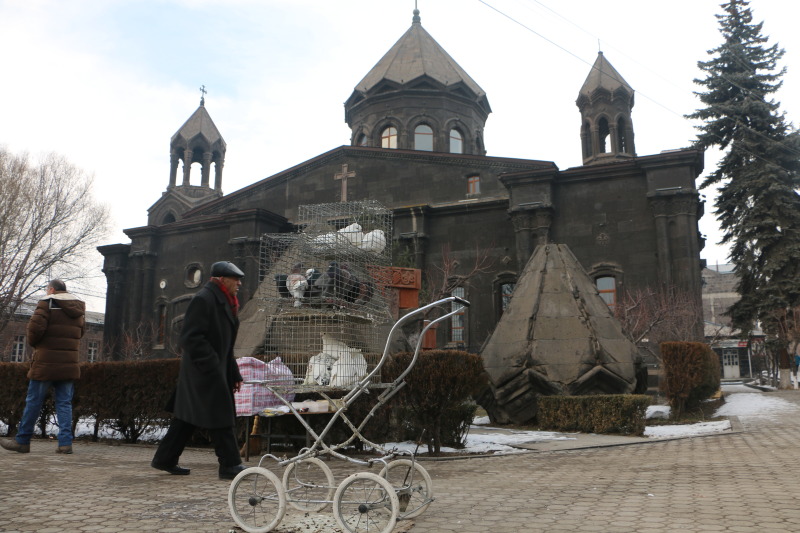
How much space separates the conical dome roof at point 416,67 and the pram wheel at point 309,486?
30.1 meters

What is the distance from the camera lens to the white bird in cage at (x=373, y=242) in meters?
6.23

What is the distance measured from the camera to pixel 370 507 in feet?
12.0

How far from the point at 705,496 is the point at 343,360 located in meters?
2.97

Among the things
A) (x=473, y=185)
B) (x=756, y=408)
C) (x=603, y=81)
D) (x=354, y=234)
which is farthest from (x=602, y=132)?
(x=354, y=234)

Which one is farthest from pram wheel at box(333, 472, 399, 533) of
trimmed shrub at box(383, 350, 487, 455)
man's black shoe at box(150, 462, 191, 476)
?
trimmed shrub at box(383, 350, 487, 455)

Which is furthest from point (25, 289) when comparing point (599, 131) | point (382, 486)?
point (382, 486)

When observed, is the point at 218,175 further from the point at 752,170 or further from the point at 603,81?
the point at 752,170

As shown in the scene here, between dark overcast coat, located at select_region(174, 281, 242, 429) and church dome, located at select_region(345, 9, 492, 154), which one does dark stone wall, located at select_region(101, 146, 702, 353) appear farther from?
dark overcast coat, located at select_region(174, 281, 242, 429)

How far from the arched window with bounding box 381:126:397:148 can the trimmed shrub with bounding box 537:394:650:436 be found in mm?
24491

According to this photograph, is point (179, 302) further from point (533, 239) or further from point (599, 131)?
point (599, 131)

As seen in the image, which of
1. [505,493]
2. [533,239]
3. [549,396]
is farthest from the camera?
[533,239]

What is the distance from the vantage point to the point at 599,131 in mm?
29328

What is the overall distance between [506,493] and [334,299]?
210 centimetres

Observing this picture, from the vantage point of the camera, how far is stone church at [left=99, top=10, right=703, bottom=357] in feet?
81.0
